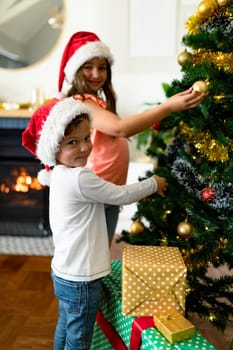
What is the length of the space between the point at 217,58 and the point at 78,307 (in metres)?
0.89

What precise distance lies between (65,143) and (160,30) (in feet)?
6.45

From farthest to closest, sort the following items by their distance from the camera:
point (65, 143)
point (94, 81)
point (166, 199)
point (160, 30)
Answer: point (160, 30), point (94, 81), point (166, 199), point (65, 143)

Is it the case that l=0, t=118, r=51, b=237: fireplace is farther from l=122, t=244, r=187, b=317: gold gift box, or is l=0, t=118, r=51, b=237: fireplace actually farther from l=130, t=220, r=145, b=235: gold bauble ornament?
l=122, t=244, r=187, b=317: gold gift box

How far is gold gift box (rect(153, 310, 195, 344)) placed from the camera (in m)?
1.02

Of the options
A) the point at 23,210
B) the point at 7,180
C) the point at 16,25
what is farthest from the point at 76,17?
the point at 23,210

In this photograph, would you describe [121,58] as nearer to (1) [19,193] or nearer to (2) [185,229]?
(1) [19,193]

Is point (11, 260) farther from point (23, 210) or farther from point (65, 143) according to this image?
point (65, 143)

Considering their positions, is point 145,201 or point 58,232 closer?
point 58,232

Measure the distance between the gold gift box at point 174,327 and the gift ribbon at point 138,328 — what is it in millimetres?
29

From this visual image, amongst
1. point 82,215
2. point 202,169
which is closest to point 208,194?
point 202,169

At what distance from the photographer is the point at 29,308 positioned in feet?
6.36

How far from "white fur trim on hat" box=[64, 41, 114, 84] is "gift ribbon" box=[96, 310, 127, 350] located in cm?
91

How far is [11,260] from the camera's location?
8.19 feet

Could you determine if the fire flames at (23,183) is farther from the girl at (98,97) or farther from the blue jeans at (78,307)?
the blue jeans at (78,307)
